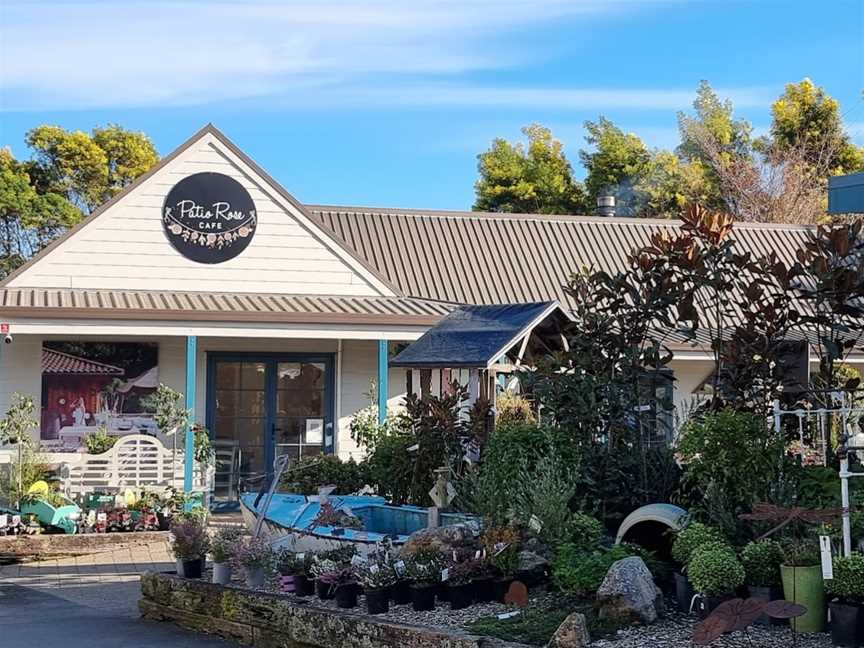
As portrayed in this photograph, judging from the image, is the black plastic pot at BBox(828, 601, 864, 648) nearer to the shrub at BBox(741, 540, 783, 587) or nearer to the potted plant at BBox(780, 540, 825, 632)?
the potted plant at BBox(780, 540, 825, 632)

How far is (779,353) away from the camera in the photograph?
397 inches

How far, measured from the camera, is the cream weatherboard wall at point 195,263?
57.7ft

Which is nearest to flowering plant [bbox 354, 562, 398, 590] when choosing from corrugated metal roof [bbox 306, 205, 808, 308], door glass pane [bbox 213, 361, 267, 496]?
door glass pane [bbox 213, 361, 267, 496]

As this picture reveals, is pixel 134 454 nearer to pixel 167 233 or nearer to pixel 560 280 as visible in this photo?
pixel 167 233

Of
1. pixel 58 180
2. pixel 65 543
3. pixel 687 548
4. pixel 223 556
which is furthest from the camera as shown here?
pixel 58 180

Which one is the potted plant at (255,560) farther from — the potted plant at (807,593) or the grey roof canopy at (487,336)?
the potted plant at (807,593)

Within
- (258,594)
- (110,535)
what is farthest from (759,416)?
(110,535)

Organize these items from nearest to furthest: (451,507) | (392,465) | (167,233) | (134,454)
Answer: (451,507), (392,465), (134,454), (167,233)

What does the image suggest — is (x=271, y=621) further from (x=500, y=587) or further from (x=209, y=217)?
(x=209, y=217)

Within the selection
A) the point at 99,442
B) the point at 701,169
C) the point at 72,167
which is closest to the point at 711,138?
the point at 701,169

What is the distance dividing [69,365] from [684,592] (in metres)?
12.6

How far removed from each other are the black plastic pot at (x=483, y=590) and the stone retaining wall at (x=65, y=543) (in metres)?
7.43

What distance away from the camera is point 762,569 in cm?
753

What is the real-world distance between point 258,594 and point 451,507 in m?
2.30
